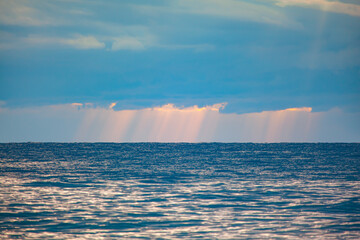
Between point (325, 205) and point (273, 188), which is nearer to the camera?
point (325, 205)

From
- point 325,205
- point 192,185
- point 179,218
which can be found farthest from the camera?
point 192,185

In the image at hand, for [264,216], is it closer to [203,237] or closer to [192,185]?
[203,237]

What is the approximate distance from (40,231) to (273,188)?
27775mm

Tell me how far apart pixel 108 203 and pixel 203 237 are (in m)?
13.5

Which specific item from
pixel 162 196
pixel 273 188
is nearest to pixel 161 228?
pixel 162 196

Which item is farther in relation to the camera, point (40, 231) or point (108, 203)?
point (108, 203)

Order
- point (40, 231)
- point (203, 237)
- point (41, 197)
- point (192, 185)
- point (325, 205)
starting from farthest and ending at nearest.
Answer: point (192, 185) < point (41, 197) < point (325, 205) < point (40, 231) < point (203, 237)

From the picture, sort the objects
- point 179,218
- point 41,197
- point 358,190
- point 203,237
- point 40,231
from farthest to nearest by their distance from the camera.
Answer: point 358,190
point 41,197
point 179,218
point 40,231
point 203,237

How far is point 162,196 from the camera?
131 ft

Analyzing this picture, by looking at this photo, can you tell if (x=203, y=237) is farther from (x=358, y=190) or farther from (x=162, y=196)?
(x=358, y=190)

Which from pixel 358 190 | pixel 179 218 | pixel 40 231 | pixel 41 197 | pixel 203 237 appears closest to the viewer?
pixel 203 237

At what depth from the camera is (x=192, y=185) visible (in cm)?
4988

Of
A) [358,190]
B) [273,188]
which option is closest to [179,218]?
[273,188]

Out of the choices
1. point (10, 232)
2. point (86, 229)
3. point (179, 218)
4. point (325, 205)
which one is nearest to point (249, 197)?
point (325, 205)
